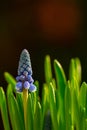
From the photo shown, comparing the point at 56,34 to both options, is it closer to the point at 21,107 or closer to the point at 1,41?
the point at 1,41

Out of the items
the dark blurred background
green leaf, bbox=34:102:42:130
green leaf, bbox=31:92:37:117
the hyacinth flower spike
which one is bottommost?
green leaf, bbox=34:102:42:130

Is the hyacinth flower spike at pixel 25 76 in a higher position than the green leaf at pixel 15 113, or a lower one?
higher

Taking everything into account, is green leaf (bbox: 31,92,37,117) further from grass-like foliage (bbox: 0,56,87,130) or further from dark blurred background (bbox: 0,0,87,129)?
dark blurred background (bbox: 0,0,87,129)

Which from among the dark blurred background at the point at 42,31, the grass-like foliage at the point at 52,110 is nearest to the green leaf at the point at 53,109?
the grass-like foliage at the point at 52,110

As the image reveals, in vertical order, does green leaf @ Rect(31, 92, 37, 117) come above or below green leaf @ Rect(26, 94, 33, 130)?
above

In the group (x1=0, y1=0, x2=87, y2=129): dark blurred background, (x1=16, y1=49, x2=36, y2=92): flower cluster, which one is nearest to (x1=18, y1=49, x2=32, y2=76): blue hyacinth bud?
(x1=16, y1=49, x2=36, y2=92): flower cluster

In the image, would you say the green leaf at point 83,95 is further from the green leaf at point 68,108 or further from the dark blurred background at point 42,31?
the dark blurred background at point 42,31
